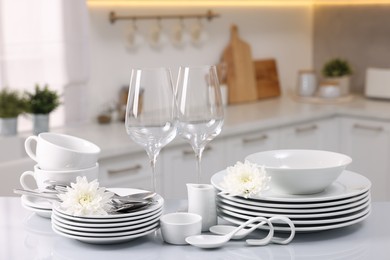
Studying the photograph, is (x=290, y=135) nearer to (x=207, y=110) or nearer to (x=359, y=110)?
(x=359, y=110)

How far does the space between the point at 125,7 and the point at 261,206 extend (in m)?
2.43

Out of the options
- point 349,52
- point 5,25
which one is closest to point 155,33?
point 5,25

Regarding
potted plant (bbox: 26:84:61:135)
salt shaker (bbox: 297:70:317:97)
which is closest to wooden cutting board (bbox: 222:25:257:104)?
salt shaker (bbox: 297:70:317:97)

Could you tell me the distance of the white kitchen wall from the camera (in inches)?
144

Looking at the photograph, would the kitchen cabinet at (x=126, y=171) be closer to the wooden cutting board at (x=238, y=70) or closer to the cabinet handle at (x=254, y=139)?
the cabinet handle at (x=254, y=139)

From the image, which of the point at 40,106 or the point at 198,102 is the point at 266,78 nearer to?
the point at 40,106

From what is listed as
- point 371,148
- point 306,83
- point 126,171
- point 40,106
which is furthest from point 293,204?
point 306,83

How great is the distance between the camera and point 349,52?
15.4 ft

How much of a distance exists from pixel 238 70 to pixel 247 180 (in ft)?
9.20

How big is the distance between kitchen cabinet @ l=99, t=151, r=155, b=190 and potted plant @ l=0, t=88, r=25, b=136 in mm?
435

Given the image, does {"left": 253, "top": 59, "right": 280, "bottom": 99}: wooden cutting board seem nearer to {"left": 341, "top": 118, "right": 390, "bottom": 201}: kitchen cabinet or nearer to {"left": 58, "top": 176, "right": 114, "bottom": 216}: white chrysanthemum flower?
{"left": 341, "top": 118, "right": 390, "bottom": 201}: kitchen cabinet

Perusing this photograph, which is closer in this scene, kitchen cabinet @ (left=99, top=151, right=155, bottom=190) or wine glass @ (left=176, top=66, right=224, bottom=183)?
wine glass @ (left=176, top=66, right=224, bottom=183)

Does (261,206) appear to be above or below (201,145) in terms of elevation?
below

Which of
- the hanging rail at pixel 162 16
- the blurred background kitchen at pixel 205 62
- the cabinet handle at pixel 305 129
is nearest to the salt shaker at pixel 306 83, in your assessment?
the blurred background kitchen at pixel 205 62
